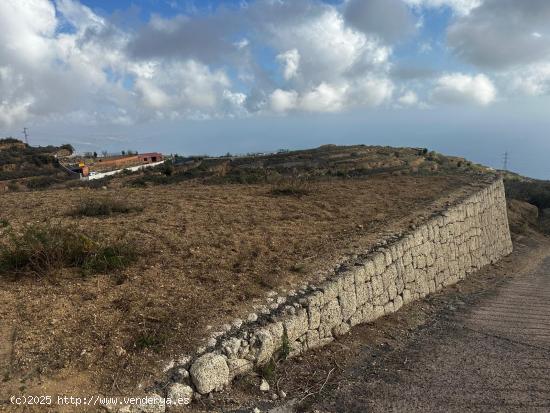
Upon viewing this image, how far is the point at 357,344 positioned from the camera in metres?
6.24

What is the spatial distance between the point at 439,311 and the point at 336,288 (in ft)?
10.2

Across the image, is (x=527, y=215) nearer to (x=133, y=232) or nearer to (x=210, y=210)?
(x=210, y=210)

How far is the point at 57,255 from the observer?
6.02 meters

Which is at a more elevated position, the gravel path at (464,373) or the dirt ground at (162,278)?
the dirt ground at (162,278)

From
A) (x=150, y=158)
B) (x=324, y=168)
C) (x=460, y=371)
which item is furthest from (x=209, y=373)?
(x=150, y=158)

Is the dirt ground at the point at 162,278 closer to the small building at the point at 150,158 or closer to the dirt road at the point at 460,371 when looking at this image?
the dirt road at the point at 460,371

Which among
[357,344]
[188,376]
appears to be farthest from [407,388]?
[188,376]

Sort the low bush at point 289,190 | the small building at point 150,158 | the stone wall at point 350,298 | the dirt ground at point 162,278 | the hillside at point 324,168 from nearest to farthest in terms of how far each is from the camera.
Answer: the dirt ground at point 162,278
the stone wall at point 350,298
the low bush at point 289,190
the hillside at point 324,168
the small building at point 150,158

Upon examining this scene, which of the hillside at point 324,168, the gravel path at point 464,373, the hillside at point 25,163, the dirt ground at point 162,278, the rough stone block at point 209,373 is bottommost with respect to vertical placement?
the gravel path at point 464,373

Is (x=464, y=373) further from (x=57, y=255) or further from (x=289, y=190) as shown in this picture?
(x=289, y=190)

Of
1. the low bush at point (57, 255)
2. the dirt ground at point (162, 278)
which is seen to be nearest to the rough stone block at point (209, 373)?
the dirt ground at point (162, 278)

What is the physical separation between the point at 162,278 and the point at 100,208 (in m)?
4.13

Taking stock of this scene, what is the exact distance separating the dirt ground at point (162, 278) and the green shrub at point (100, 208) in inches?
12.5

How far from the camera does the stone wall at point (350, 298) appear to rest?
181 inches
